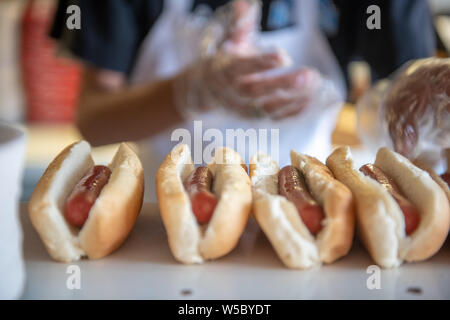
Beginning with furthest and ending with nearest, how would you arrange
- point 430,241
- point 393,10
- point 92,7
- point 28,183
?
point 28,183 → point 393,10 → point 92,7 → point 430,241

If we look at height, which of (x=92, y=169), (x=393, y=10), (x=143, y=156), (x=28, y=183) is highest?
(x=393, y=10)

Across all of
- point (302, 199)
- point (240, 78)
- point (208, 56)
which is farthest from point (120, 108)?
point (302, 199)

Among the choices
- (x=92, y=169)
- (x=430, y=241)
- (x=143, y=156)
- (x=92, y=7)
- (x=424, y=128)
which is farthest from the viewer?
(x=143, y=156)

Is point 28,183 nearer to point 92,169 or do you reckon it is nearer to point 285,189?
point 92,169

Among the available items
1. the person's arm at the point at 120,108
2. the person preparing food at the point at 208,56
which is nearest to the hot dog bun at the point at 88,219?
the person preparing food at the point at 208,56

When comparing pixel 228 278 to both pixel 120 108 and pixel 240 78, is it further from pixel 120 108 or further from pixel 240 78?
pixel 120 108

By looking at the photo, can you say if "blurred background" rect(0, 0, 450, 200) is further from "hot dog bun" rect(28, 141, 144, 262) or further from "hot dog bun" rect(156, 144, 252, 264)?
"hot dog bun" rect(156, 144, 252, 264)
